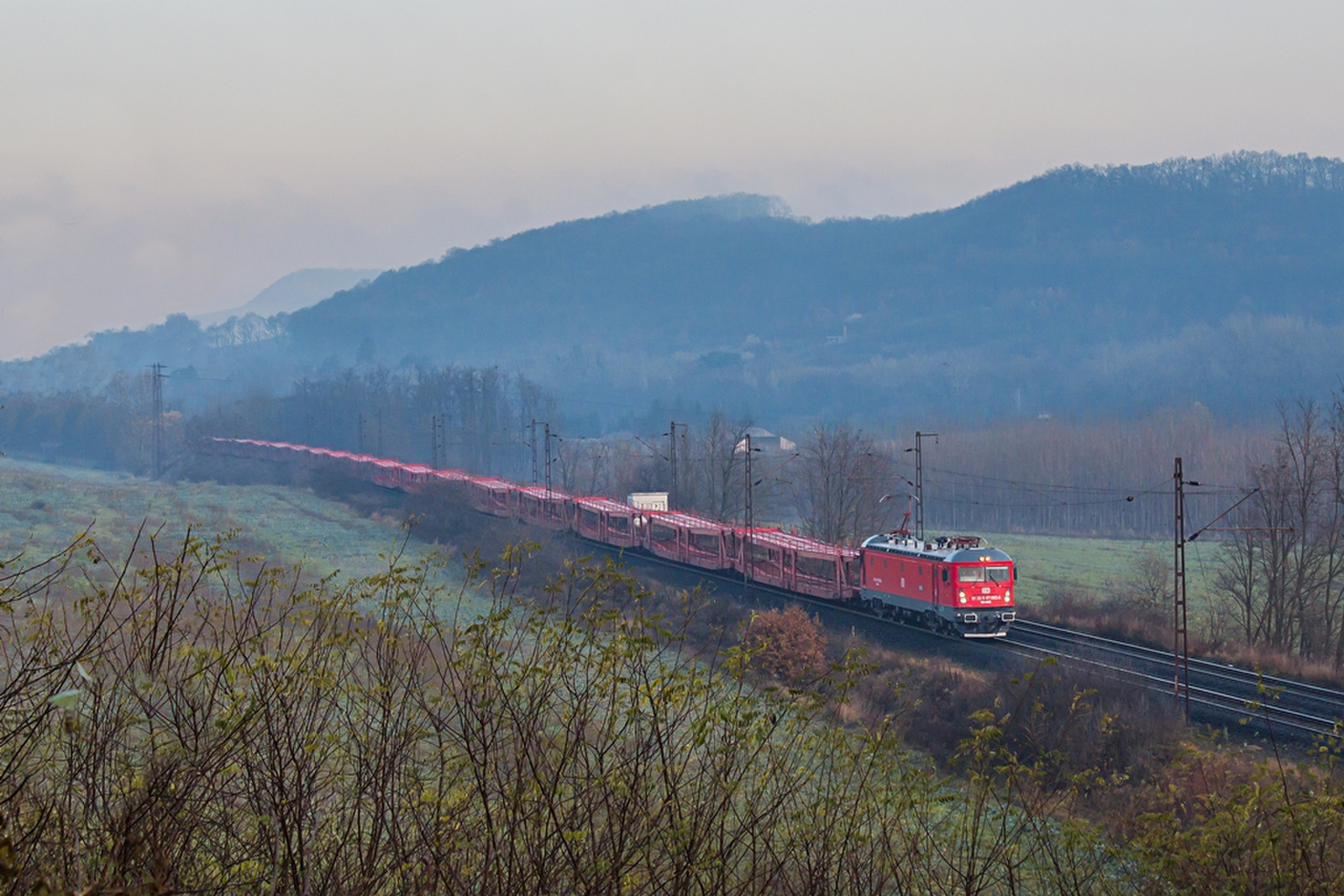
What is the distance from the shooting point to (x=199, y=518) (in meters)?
59.4

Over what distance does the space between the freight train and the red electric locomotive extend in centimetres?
3

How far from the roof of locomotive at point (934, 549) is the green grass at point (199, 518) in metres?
19.6

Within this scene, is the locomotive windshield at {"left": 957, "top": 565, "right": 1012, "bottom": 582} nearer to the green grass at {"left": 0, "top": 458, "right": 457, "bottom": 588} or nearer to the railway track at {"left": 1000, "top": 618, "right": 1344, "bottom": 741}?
the railway track at {"left": 1000, "top": 618, "right": 1344, "bottom": 741}

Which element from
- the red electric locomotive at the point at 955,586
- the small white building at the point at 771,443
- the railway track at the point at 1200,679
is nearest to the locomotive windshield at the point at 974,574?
the red electric locomotive at the point at 955,586

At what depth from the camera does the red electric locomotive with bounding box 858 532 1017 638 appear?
33.1m

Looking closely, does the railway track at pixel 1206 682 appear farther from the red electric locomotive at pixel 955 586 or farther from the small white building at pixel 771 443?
the small white building at pixel 771 443

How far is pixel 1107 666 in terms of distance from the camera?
29812 millimetres

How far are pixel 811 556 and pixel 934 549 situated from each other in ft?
24.5

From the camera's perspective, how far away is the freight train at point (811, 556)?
1309 inches

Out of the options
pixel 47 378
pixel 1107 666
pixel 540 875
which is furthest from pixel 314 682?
pixel 47 378

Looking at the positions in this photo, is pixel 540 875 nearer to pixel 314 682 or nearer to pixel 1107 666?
Answer: pixel 314 682

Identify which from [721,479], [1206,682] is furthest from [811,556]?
[721,479]

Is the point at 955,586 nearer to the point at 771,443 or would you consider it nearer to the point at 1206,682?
the point at 1206,682

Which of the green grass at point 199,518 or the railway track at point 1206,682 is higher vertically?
the green grass at point 199,518
